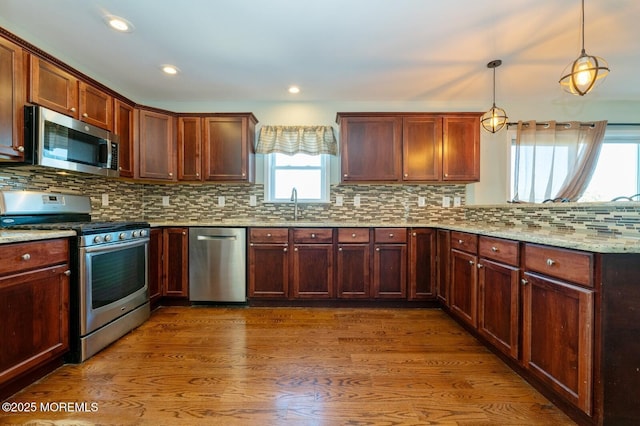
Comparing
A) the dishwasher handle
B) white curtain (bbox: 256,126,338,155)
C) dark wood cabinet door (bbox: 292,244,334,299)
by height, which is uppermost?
white curtain (bbox: 256,126,338,155)

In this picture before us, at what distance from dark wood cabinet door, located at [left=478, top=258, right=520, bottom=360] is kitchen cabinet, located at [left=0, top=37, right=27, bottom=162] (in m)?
3.32

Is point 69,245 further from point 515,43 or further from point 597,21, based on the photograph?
point 597,21

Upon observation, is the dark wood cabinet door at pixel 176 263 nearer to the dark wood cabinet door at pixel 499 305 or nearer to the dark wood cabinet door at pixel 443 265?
the dark wood cabinet door at pixel 443 265

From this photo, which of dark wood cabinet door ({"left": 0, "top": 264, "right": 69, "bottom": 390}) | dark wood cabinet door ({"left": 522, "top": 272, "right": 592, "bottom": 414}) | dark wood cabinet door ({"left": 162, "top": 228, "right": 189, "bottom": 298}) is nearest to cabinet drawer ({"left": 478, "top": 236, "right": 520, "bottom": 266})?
dark wood cabinet door ({"left": 522, "top": 272, "right": 592, "bottom": 414})

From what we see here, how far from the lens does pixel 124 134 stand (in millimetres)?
2758

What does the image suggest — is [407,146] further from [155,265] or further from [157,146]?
[155,265]

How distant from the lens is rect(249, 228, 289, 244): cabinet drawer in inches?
113

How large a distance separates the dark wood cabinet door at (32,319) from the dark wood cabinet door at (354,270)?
218 centimetres

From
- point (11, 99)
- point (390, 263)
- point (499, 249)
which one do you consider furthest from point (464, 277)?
point (11, 99)

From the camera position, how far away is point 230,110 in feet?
11.4

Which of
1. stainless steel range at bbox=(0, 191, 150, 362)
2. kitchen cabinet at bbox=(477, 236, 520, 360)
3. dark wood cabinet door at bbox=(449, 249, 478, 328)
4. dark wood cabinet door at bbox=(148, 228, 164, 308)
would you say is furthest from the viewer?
dark wood cabinet door at bbox=(148, 228, 164, 308)

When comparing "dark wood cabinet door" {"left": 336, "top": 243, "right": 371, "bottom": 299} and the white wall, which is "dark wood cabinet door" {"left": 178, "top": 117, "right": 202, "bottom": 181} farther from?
"dark wood cabinet door" {"left": 336, "top": 243, "right": 371, "bottom": 299}

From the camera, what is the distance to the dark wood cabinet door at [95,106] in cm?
226

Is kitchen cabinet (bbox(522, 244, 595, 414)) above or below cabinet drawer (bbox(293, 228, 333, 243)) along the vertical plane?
below
